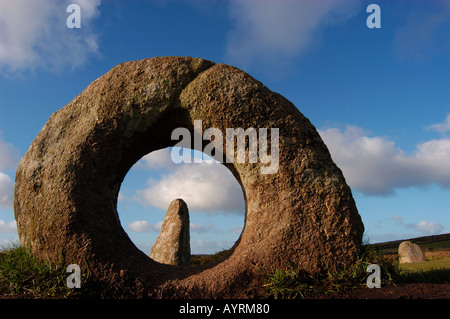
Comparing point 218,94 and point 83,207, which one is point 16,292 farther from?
point 218,94

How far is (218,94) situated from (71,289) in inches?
132

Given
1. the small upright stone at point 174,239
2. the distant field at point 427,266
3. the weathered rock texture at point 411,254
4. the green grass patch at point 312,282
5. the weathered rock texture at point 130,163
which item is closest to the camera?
the green grass patch at point 312,282

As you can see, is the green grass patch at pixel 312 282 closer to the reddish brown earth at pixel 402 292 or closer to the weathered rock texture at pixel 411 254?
the reddish brown earth at pixel 402 292

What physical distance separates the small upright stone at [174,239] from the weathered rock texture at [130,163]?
5.01 metres

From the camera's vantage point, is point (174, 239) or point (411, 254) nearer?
point (174, 239)

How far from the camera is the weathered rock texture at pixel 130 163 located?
4.89 metres

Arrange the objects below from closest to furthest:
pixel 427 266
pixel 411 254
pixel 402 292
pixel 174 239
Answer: pixel 402 292 → pixel 174 239 → pixel 427 266 → pixel 411 254

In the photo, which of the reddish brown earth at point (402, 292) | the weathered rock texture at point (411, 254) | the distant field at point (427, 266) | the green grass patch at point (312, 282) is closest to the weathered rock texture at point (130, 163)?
the green grass patch at point (312, 282)

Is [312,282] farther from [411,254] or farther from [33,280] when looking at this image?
[411,254]

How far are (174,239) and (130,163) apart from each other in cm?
505

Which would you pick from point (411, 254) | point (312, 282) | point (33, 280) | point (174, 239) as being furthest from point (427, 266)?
point (33, 280)

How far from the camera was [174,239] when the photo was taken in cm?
1046

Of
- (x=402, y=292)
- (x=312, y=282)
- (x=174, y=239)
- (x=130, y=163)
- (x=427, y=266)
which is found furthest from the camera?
(x=427, y=266)

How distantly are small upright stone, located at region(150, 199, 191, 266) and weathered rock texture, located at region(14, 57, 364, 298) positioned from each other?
197 inches
